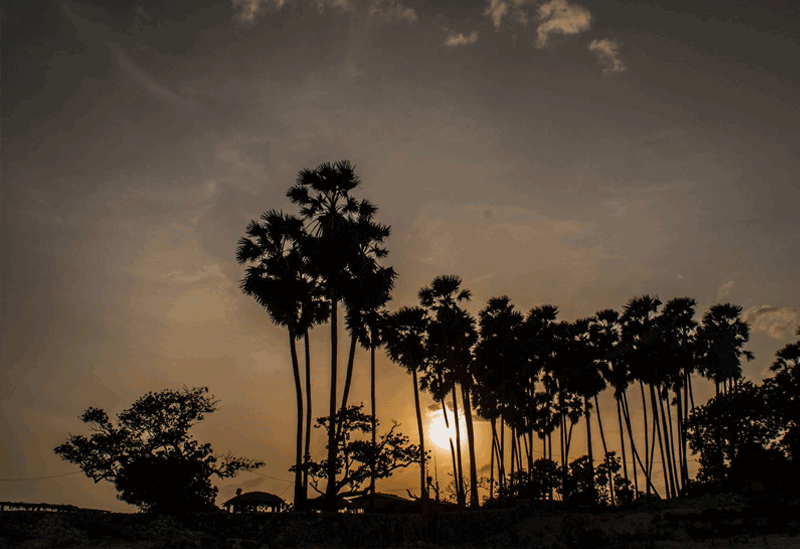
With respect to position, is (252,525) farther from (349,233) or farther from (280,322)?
(349,233)

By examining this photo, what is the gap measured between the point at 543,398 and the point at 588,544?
25.8 meters

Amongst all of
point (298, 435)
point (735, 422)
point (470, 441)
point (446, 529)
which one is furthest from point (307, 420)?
point (735, 422)

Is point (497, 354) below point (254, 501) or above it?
above

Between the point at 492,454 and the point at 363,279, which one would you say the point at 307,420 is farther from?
the point at 492,454

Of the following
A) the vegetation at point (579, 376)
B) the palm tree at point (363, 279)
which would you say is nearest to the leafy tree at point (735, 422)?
the vegetation at point (579, 376)

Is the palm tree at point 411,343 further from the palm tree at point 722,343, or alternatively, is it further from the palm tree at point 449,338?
the palm tree at point 722,343

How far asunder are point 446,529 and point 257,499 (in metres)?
20.1

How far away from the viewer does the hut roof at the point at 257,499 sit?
139ft

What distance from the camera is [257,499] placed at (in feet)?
146

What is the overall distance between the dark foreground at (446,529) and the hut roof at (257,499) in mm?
16715

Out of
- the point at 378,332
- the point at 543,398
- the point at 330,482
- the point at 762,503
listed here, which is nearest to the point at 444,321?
the point at 378,332

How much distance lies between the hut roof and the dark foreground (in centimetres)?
1672

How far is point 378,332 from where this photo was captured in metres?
41.1

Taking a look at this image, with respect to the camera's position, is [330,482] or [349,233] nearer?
[330,482]
